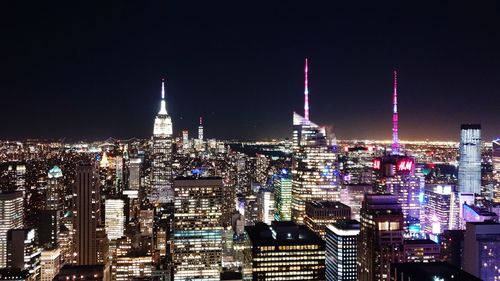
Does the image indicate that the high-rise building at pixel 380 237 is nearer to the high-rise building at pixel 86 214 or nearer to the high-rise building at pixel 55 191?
the high-rise building at pixel 86 214

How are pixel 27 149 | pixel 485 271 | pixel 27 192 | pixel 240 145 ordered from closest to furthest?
pixel 485 271 < pixel 27 192 < pixel 27 149 < pixel 240 145

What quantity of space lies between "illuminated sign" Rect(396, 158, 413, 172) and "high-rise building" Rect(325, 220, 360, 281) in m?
16.1

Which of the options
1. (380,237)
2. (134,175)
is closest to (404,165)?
(380,237)

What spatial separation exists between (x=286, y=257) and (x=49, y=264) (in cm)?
1225

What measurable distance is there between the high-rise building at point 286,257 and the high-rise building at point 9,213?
43.5 feet

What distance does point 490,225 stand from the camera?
68.5 feet

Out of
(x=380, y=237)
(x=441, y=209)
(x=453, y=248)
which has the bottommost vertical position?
(x=453, y=248)

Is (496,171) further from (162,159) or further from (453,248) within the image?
(162,159)

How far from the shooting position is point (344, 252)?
22.1m

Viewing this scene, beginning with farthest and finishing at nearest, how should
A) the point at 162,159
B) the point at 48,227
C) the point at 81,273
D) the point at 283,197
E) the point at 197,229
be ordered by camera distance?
the point at 162,159 → the point at 283,197 → the point at 48,227 → the point at 197,229 → the point at 81,273

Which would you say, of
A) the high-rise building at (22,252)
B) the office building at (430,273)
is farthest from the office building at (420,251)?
the high-rise building at (22,252)

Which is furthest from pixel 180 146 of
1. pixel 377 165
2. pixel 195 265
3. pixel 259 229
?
pixel 259 229

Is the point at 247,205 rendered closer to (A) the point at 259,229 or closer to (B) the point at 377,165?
(B) the point at 377,165

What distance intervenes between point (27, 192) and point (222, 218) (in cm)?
1286
